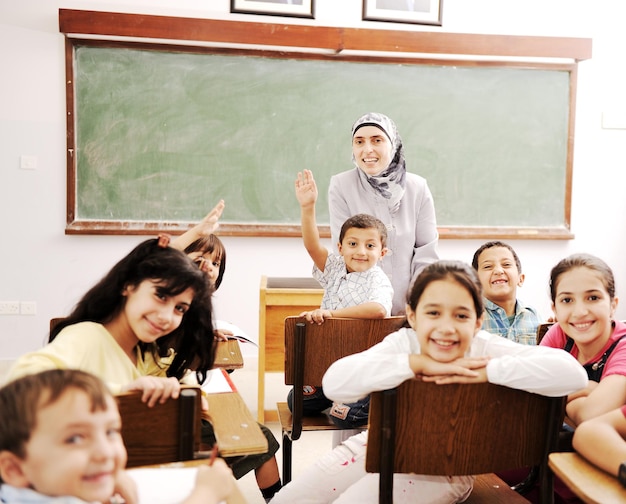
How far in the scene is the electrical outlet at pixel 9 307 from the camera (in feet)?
13.6

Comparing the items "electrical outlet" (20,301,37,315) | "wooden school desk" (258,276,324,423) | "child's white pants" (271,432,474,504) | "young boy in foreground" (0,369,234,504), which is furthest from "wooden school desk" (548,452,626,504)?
"electrical outlet" (20,301,37,315)

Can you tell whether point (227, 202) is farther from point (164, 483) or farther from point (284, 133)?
point (164, 483)

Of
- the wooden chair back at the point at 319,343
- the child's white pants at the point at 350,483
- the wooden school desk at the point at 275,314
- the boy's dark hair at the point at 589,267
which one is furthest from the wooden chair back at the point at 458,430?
the wooden school desk at the point at 275,314

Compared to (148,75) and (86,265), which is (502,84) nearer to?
(148,75)

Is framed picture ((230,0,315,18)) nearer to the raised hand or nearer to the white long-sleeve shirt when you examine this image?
the raised hand

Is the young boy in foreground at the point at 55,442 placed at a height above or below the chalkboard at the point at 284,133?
below

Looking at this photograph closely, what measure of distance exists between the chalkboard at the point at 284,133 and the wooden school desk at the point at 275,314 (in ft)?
3.60

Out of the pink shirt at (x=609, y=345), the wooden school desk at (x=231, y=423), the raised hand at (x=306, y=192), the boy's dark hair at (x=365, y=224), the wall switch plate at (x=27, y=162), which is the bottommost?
the wooden school desk at (x=231, y=423)

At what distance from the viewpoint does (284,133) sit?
14.2ft

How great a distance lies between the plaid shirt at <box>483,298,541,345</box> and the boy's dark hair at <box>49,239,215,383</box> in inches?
36.8

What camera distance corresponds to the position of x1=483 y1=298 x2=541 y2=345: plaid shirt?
2156mm

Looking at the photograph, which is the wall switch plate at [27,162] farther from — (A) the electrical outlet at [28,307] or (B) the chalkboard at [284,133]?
(A) the electrical outlet at [28,307]

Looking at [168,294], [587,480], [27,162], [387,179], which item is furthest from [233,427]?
[27,162]

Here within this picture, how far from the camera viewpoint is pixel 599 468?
116 cm
